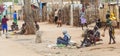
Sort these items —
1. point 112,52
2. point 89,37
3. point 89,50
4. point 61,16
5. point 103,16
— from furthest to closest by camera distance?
point 61,16 < point 103,16 < point 89,37 < point 89,50 < point 112,52

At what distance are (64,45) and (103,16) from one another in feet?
48.4

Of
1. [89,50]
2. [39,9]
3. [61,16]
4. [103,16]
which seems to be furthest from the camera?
[39,9]

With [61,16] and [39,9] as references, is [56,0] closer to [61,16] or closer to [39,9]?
[39,9]

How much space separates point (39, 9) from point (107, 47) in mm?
34341

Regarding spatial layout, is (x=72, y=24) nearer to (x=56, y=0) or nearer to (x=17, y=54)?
(x=56, y=0)

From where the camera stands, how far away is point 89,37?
67.0 ft

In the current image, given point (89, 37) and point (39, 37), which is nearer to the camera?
point (89, 37)

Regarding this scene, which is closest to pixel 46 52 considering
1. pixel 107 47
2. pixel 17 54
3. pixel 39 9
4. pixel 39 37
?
pixel 17 54

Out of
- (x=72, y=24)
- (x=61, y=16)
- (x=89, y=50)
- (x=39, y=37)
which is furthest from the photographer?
(x=61, y=16)

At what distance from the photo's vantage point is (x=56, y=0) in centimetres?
5531

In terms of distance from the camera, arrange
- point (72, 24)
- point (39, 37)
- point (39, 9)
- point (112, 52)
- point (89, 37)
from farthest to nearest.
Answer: point (39, 9) < point (72, 24) < point (39, 37) < point (89, 37) < point (112, 52)

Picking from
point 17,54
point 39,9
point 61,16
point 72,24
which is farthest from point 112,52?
point 39,9

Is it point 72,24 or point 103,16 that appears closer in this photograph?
point 103,16

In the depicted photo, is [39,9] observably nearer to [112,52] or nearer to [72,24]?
[72,24]
